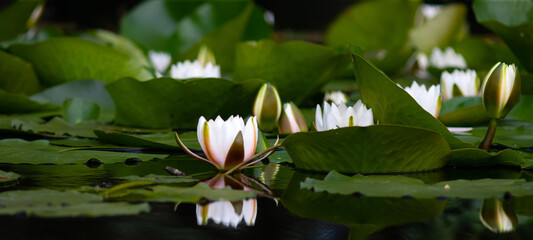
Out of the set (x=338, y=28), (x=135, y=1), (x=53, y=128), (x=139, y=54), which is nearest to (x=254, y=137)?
(x=53, y=128)

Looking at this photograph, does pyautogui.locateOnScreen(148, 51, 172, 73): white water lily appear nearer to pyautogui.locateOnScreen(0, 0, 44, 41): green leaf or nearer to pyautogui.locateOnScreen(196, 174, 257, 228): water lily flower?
pyautogui.locateOnScreen(0, 0, 44, 41): green leaf

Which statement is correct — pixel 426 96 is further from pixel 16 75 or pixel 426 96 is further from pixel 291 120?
pixel 16 75

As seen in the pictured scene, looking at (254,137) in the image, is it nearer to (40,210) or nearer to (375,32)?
(40,210)

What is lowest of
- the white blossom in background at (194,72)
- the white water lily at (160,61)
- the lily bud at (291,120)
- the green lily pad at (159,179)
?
the green lily pad at (159,179)

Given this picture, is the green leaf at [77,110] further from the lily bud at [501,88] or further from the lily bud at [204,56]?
the lily bud at [501,88]

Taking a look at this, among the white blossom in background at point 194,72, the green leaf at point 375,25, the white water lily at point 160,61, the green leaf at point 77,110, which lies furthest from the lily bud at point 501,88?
the green leaf at point 375,25

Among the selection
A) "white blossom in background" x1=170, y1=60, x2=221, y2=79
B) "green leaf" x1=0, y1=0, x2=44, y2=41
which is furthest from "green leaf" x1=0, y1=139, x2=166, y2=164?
"green leaf" x1=0, y1=0, x2=44, y2=41
